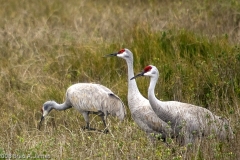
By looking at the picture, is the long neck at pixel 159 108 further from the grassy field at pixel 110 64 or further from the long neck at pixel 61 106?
the long neck at pixel 61 106

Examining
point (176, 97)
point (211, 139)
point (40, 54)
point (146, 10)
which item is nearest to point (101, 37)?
point (40, 54)

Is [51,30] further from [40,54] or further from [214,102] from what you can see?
[214,102]

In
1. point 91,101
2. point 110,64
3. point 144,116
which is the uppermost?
point 110,64

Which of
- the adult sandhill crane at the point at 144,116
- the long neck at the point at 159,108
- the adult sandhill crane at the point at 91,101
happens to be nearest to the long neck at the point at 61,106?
the adult sandhill crane at the point at 91,101

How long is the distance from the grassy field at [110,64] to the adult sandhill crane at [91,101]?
131mm

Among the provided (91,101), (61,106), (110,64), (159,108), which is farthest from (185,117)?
(110,64)

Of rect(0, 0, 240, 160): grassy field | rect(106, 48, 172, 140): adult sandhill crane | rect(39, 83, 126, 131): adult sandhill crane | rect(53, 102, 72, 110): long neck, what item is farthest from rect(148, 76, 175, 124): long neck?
rect(53, 102, 72, 110): long neck

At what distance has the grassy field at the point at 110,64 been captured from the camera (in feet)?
19.4

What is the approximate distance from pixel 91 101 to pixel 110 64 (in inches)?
45.3

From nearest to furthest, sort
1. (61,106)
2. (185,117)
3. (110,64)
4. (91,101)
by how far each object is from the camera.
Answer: (185,117), (91,101), (61,106), (110,64)

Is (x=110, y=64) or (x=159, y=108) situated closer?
(x=159, y=108)

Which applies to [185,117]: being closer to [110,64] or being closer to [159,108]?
[159,108]

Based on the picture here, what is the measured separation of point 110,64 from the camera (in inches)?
347

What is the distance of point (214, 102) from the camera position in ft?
22.9
